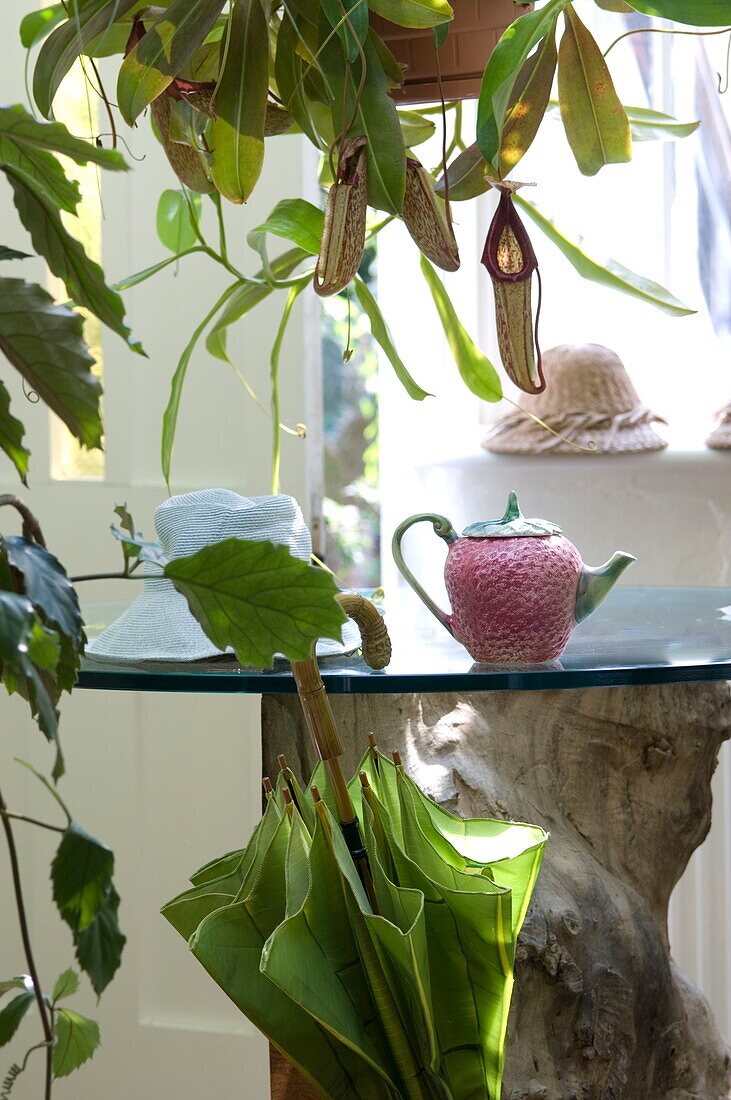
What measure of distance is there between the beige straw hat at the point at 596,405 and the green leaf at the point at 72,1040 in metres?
1.06

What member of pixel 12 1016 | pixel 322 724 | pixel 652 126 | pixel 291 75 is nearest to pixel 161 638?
pixel 322 724

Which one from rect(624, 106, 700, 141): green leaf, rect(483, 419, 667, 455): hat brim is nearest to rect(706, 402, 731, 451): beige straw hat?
rect(483, 419, 667, 455): hat brim

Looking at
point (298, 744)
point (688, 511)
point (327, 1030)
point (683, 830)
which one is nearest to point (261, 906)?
point (327, 1030)

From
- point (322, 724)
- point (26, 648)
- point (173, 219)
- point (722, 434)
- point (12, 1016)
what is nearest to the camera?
point (26, 648)

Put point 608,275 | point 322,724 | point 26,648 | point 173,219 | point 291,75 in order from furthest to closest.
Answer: point 173,219 < point 608,275 < point 291,75 < point 322,724 < point 26,648

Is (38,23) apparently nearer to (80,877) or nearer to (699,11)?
(699,11)

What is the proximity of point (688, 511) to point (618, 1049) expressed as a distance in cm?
79

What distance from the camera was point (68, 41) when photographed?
2.57ft

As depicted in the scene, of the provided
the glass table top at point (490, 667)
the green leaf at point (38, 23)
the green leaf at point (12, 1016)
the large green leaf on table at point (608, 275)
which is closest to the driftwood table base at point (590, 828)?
the glass table top at point (490, 667)

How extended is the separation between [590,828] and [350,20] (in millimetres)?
587

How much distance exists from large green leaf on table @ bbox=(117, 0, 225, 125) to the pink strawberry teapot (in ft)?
1.09

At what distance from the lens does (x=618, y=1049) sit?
0.80 meters

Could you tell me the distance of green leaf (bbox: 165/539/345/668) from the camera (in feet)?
1.35

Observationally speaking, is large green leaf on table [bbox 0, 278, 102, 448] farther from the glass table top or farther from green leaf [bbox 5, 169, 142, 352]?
the glass table top
